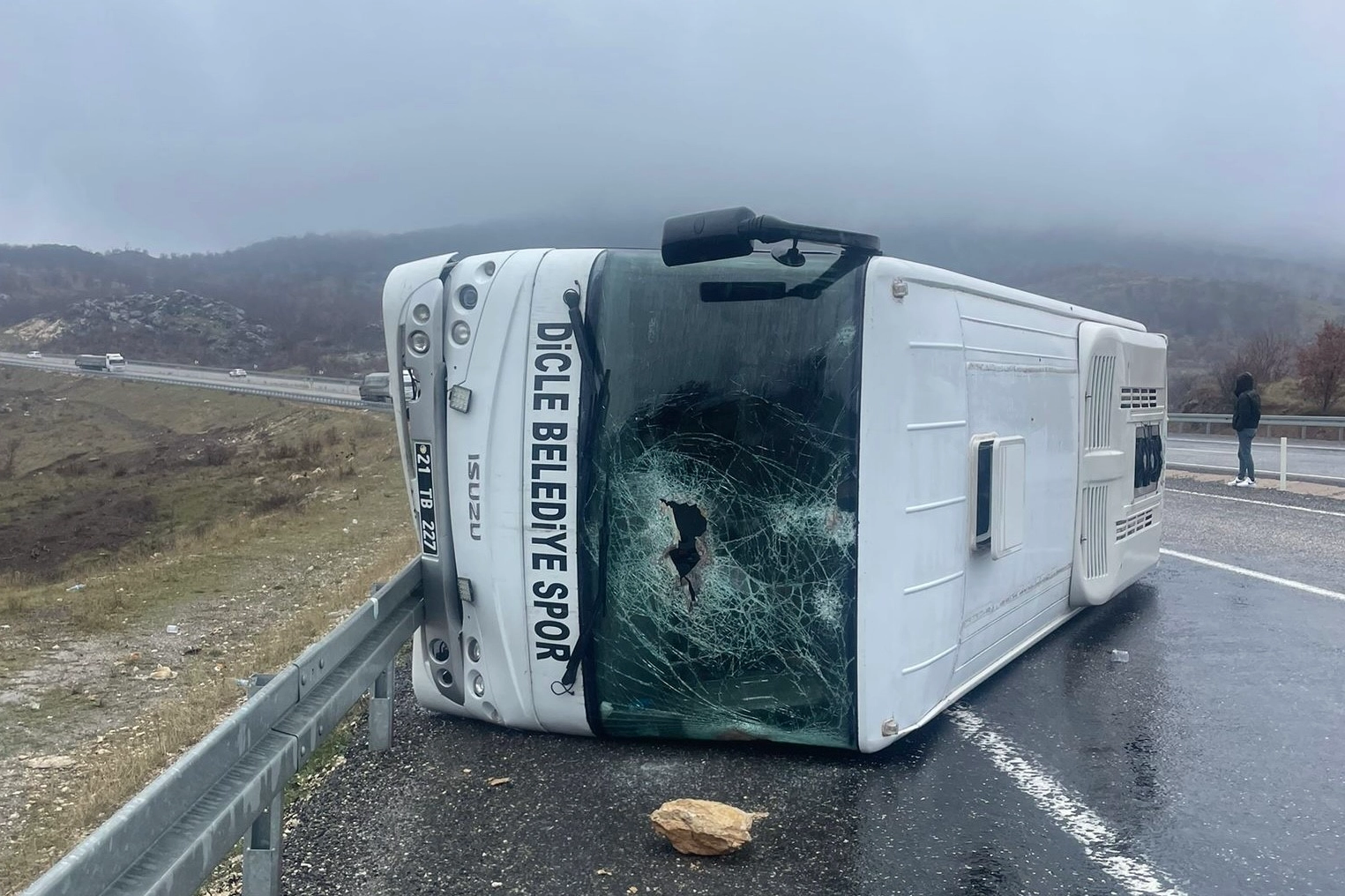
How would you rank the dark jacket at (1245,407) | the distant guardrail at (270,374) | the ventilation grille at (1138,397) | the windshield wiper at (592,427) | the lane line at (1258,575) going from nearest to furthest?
the windshield wiper at (592,427) → the ventilation grille at (1138,397) → the lane line at (1258,575) → the dark jacket at (1245,407) → the distant guardrail at (270,374)

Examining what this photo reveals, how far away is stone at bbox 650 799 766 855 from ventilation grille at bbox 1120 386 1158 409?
15.0 ft

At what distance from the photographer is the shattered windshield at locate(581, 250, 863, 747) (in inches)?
163

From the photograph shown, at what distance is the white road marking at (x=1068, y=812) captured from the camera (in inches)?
130

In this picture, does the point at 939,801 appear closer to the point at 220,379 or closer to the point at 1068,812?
the point at 1068,812

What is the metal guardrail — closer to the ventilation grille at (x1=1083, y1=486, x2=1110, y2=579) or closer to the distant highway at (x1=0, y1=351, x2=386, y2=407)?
the ventilation grille at (x1=1083, y1=486, x2=1110, y2=579)

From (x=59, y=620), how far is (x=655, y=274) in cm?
839

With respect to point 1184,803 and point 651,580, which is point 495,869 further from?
point 1184,803

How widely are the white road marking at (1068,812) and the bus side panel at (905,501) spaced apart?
0.35 m

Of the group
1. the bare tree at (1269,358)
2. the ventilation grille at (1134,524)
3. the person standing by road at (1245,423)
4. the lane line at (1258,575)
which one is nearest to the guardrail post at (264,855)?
the ventilation grille at (1134,524)

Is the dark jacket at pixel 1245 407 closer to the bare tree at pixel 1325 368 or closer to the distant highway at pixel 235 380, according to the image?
the bare tree at pixel 1325 368

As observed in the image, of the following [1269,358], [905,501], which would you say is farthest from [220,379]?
[905,501]

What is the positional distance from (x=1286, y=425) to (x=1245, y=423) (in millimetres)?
21259

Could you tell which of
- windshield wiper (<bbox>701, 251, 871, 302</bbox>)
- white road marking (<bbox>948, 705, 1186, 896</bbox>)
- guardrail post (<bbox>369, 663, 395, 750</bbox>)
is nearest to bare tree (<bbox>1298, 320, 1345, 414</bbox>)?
white road marking (<bbox>948, 705, 1186, 896</bbox>)

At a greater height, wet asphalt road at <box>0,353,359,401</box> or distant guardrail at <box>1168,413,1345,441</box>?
wet asphalt road at <box>0,353,359,401</box>
